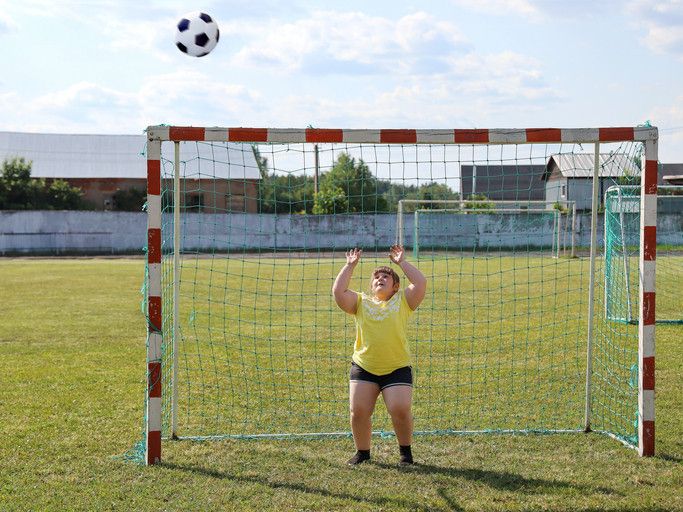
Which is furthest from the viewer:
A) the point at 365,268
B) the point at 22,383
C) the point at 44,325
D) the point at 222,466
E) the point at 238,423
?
the point at 365,268

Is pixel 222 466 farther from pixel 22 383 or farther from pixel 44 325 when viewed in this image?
pixel 44 325

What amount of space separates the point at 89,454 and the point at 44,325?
8.17 metres

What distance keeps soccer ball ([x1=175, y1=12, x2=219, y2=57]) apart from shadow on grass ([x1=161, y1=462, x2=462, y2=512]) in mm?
4520

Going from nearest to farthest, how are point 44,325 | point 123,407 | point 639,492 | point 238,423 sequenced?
point 639,492 → point 238,423 → point 123,407 → point 44,325

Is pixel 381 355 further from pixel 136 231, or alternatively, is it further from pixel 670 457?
pixel 136 231

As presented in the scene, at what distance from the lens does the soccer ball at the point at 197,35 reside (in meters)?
8.62

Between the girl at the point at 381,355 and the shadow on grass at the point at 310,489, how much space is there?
2.01 ft

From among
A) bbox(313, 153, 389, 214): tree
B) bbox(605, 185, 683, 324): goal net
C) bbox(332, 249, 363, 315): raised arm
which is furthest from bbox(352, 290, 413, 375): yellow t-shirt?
bbox(605, 185, 683, 324): goal net

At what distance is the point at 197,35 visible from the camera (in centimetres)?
866

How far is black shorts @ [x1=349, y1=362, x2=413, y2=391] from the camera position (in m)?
5.91

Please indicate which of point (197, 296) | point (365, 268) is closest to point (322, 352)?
point (197, 296)

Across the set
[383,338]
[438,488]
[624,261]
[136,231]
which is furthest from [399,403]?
[136,231]

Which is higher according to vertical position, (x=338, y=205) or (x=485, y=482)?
(x=338, y=205)

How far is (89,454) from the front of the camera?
633cm
